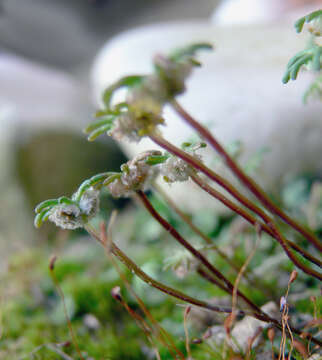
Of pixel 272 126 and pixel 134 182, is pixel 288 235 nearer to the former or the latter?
pixel 272 126

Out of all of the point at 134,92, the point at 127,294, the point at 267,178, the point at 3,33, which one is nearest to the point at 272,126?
the point at 267,178

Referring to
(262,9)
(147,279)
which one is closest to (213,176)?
(147,279)

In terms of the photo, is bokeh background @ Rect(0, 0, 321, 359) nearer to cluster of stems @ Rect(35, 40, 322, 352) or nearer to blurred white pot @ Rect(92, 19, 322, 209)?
blurred white pot @ Rect(92, 19, 322, 209)

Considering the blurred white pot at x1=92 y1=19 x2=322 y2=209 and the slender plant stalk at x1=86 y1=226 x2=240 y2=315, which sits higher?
the blurred white pot at x1=92 y1=19 x2=322 y2=209

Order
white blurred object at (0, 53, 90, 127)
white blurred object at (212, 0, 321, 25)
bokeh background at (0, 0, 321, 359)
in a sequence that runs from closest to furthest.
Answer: bokeh background at (0, 0, 321, 359) → white blurred object at (0, 53, 90, 127) → white blurred object at (212, 0, 321, 25)

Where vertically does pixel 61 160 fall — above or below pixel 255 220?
above

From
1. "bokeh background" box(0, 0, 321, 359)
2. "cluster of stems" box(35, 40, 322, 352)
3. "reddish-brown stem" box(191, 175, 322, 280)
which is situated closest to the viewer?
"cluster of stems" box(35, 40, 322, 352)

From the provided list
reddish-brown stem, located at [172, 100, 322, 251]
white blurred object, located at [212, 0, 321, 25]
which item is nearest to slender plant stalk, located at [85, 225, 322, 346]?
reddish-brown stem, located at [172, 100, 322, 251]

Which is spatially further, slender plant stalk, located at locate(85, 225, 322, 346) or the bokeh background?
the bokeh background

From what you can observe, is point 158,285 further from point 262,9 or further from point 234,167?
point 262,9

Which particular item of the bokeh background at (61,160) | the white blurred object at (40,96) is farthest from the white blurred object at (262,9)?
the white blurred object at (40,96)

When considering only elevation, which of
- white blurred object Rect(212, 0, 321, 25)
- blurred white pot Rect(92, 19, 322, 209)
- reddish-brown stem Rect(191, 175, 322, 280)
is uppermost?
white blurred object Rect(212, 0, 321, 25)
